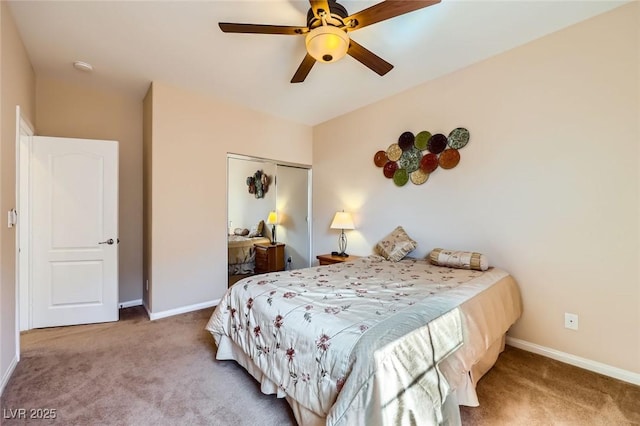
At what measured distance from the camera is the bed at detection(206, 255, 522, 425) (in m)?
1.11

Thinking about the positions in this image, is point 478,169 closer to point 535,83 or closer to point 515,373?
point 535,83

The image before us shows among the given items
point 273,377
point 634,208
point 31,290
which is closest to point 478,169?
point 634,208

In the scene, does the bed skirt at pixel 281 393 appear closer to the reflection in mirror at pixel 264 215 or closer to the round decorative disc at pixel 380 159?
the reflection in mirror at pixel 264 215

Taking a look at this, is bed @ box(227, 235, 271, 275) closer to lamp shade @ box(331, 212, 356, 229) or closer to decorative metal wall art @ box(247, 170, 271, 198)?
decorative metal wall art @ box(247, 170, 271, 198)

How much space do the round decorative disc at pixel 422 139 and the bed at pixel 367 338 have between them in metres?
1.52

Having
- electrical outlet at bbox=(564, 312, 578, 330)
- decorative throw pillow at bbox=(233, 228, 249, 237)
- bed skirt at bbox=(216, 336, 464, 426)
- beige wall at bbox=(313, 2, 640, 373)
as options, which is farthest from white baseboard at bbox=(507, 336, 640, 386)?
decorative throw pillow at bbox=(233, 228, 249, 237)

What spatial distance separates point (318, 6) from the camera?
164 centimetres

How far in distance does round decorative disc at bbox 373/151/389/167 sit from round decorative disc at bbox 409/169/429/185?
0.46 metres

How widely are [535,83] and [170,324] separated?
426 cm

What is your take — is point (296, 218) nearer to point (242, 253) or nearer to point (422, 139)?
point (242, 253)

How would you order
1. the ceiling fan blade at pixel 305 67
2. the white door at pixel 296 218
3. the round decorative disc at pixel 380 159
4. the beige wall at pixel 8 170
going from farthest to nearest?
the white door at pixel 296 218 → the round decorative disc at pixel 380 159 → the ceiling fan blade at pixel 305 67 → the beige wall at pixel 8 170

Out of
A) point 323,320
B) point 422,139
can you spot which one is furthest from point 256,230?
point 323,320

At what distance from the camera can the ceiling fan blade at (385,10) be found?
1556 mm

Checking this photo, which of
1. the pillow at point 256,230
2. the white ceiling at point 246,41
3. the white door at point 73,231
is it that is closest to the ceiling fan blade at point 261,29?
the white ceiling at point 246,41
